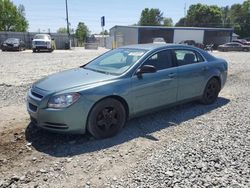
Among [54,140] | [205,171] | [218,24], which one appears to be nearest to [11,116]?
[54,140]

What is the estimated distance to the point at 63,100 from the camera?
4.20 m

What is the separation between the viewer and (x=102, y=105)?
14.6 ft

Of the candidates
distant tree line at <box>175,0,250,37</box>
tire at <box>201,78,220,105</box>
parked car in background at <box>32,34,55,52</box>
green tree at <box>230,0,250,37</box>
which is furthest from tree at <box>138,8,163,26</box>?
tire at <box>201,78,220,105</box>

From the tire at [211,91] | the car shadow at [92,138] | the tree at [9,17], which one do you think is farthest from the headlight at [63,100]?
the tree at [9,17]

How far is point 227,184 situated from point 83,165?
6.15 ft

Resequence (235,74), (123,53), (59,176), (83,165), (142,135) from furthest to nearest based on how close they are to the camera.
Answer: (235,74) → (123,53) → (142,135) → (83,165) → (59,176)

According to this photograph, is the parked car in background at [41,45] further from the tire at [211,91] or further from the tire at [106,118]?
the tire at [106,118]

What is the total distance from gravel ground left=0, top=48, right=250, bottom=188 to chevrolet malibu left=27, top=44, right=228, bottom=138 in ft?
1.10

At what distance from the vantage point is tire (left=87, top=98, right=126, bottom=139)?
4418mm

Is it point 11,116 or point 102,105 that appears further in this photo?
point 11,116

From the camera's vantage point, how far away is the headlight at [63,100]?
165 inches

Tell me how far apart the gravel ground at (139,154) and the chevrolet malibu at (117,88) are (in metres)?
0.33

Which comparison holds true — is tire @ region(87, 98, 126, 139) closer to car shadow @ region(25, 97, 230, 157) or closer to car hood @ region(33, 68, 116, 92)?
car shadow @ region(25, 97, 230, 157)

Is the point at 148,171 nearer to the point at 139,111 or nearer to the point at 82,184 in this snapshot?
the point at 82,184
